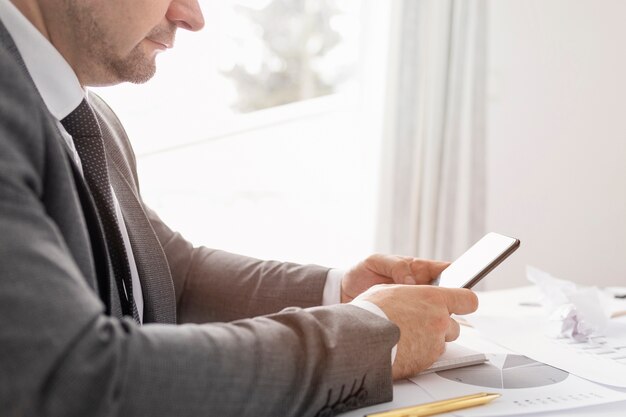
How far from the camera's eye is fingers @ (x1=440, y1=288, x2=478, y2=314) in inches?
32.9

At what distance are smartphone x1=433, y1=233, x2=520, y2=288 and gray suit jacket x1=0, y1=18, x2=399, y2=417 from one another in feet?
0.75

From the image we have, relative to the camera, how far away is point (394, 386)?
77 centimetres

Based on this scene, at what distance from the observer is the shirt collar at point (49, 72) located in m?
0.83

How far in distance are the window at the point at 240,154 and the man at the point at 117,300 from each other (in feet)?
5.88

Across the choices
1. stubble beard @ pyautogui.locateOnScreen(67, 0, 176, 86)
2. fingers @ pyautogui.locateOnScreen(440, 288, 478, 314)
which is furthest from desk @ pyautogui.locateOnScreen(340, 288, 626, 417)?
stubble beard @ pyautogui.locateOnScreen(67, 0, 176, 86)

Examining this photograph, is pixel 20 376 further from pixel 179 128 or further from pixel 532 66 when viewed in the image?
pixel 179 128

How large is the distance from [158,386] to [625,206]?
2036mm

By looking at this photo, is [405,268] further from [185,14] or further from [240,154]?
[240,154]

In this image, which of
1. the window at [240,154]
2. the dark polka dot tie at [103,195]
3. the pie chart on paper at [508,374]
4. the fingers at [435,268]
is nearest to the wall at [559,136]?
the window at [240,154]

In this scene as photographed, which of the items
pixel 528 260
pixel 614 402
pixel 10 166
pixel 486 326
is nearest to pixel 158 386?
pixel 10 166

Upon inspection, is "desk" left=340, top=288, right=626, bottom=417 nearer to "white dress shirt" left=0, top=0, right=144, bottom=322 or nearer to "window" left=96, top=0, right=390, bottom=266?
"white dress shirt" left=0, top=0, right=144, bottom=322

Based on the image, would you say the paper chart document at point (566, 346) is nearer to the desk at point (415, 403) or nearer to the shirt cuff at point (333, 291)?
the desk at point (415, 403)

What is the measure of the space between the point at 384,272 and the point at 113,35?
58cm

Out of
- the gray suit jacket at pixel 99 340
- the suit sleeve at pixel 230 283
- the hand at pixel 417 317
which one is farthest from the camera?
the suit sleeve at pixel 230 283
